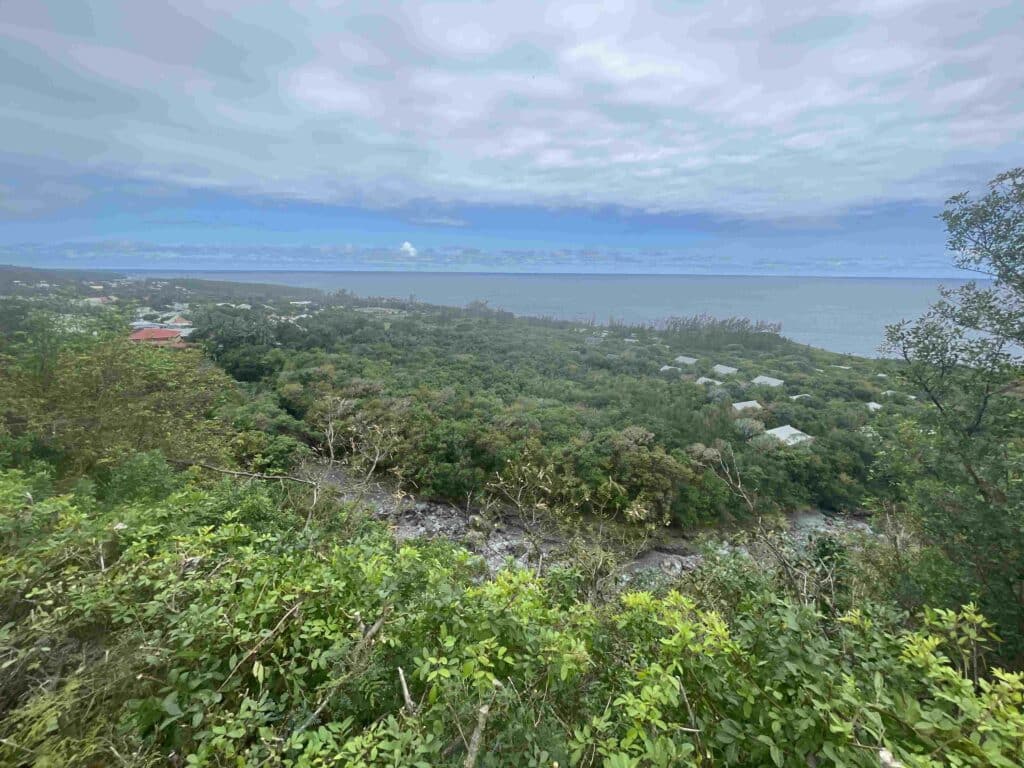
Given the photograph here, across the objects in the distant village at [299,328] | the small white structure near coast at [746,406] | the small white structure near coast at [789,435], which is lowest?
the small white structure near coast at [789,435]

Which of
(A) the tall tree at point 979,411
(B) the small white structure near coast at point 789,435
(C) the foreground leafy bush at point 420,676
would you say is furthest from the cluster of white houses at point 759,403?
(C) the foreground leafy bush at point 420,676

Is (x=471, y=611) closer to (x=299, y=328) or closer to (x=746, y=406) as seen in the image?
(x=746, y=406)

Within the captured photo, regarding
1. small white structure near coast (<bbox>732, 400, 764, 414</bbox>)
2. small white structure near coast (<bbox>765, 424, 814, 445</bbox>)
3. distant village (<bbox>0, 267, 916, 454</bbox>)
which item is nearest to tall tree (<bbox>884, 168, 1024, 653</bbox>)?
distant village (<bbox>0, 267, 916, 454</bbox>)

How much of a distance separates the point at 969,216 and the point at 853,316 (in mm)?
47117

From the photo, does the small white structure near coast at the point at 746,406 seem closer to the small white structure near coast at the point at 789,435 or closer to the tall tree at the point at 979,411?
the small white structure near coast at the point at 789,435

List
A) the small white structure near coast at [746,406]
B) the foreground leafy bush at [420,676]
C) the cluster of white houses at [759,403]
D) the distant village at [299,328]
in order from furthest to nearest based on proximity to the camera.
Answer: the small white structure near coast at [746,406], the cluster of white houses at [759,403], the distant village at [299,328], the foreground leafy bush at [420,676]

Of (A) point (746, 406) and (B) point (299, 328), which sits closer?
(A) point (746, 406)

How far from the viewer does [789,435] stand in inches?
608

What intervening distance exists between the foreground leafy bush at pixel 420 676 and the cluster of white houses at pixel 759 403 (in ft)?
35.7

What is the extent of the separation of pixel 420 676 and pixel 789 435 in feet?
56.5

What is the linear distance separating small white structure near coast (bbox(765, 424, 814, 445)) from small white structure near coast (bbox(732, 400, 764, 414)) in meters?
1.43

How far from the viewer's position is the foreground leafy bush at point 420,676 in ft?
4.83

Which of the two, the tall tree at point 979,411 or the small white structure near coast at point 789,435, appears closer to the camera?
the tall tree at point 979,411

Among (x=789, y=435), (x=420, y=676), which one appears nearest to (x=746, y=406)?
(x=789, y=435)
